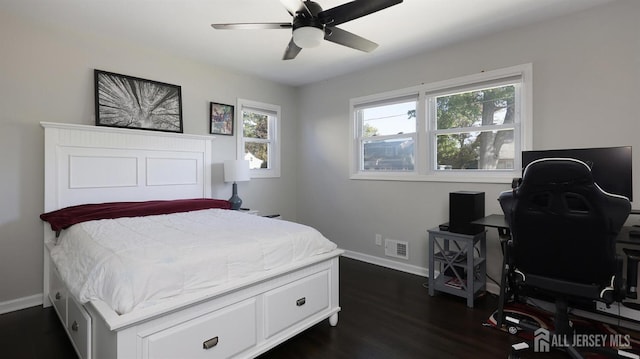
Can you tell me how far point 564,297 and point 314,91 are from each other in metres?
3.75

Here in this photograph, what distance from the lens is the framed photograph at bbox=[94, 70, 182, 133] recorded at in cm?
298

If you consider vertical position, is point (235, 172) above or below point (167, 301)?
above

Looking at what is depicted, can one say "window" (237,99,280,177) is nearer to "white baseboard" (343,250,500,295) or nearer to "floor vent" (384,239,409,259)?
"white baseboard" (343,250,500,295)

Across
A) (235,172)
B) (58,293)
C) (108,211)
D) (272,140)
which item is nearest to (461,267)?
(235,172)

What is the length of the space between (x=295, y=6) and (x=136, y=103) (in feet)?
7.48

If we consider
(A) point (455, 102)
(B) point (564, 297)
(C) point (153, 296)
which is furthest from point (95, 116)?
(B) point (564, 297)

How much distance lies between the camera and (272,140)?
4.56 metres

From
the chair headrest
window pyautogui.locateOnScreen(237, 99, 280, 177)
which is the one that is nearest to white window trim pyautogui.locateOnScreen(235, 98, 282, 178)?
window pyautogui.locateOnScreen(237, 99, 280, 177)

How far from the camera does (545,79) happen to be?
2.66 meters

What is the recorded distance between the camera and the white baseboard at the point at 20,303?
8.28 feet

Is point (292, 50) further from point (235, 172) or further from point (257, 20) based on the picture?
point (235, 172)

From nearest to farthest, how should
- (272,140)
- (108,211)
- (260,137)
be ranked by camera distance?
(108,211) < (260,137) < (272,140)

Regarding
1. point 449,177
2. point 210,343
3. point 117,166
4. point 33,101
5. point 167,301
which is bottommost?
point 210,343

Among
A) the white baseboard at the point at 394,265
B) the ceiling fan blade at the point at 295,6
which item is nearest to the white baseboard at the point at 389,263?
the white baseboard at the point at 394,265
